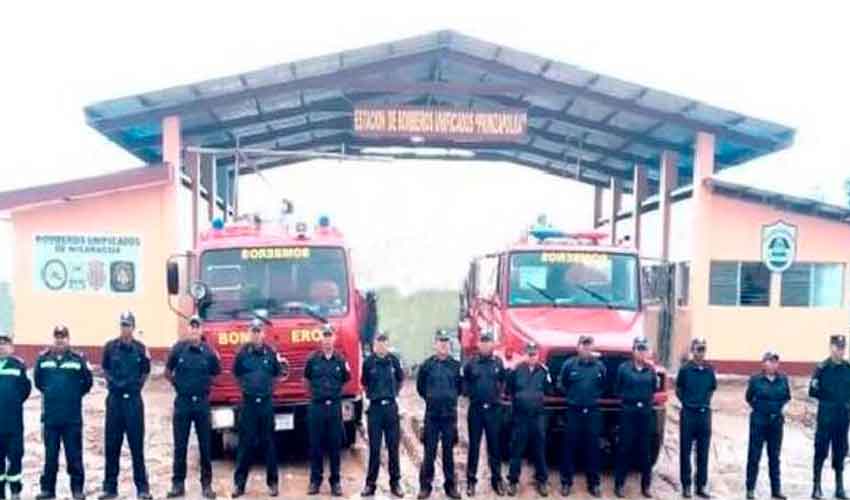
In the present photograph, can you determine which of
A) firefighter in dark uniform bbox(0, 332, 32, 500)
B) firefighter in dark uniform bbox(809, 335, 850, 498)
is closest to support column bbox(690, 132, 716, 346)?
firefighter in dark uniform bbox(809, 335, 850, 498)

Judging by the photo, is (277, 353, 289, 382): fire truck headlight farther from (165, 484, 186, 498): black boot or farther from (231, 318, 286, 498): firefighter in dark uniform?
(165, 484, 186, 498): black boot

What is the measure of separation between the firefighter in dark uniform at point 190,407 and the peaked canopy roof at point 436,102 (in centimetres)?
780

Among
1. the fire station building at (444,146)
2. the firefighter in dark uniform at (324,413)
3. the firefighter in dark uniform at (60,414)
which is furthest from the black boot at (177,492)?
the fire station building at (444,146)

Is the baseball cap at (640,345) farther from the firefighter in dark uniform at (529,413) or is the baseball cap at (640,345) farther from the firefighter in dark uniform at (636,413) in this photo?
the firefighter in dark uniform at (529,413)

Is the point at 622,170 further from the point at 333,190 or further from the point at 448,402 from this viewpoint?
the point at 448,402

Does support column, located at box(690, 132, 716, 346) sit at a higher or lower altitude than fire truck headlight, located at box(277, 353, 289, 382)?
higher

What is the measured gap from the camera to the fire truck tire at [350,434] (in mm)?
11359

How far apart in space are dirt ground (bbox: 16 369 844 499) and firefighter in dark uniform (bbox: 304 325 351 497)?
0.25m

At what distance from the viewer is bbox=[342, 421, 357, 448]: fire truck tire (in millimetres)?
11359

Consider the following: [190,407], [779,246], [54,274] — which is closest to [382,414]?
[190,407]

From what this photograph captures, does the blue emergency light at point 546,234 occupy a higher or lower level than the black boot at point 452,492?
higher

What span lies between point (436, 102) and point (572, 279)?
802 centimetres

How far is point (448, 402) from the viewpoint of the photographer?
384 inches

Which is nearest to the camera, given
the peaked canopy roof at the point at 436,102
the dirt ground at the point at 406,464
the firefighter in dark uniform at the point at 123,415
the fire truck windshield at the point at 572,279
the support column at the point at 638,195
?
the firefighter in dark uniform at the point at 123,415
